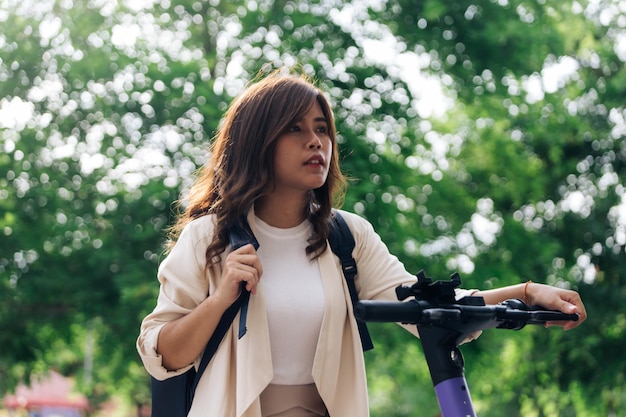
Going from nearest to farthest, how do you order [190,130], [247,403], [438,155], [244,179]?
1. [247,403]
2. [244,179]
3. [190,130]
4. [438,155]

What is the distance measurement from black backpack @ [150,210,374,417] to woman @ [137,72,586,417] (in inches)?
1.0

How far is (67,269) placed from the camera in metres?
12.6

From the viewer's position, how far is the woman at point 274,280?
2.52 m

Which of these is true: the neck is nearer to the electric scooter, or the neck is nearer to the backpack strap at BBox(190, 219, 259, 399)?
the backpack strap at BBox(190, 219, 259, 399)

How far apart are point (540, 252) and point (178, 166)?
17.8 feet

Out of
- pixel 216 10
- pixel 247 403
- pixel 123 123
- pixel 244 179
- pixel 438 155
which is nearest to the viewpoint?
pixel 247 403

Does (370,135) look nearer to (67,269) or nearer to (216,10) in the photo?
(216,10)

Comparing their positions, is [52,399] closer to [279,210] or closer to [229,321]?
[279,210]

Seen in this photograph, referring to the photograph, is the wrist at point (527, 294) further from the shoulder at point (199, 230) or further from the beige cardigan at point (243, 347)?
the shoulder at point (199, 230)

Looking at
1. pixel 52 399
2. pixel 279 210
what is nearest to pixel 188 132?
pixel 279 210

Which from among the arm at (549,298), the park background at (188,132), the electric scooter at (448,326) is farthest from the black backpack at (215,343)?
the park background at (188,132)

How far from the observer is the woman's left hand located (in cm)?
231

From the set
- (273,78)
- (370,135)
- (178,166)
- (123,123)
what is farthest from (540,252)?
(273,78)

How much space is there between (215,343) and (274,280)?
26 centimetres
